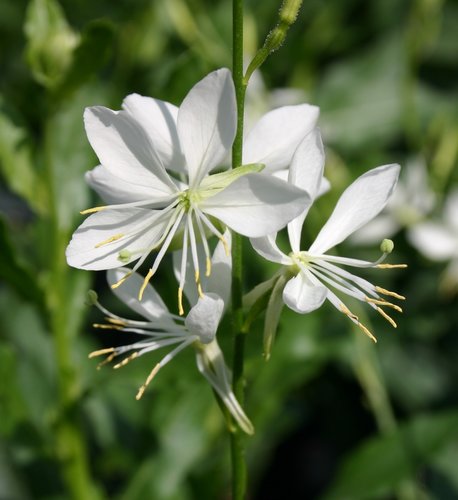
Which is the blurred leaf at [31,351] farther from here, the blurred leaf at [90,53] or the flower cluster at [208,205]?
the flower cluster at [208,205]

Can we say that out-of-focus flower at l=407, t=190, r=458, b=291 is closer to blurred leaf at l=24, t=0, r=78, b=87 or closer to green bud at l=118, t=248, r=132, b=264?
blurred leaf at l=24, t=0, r=78, b=87

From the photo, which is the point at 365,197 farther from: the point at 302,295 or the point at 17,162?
the point at 17,162

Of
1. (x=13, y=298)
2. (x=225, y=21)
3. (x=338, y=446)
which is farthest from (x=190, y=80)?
(x=338, y=446)

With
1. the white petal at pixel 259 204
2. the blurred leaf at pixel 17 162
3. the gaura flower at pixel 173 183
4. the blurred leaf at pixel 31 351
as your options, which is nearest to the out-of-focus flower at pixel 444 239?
the blurred leaf at pixel 31 351

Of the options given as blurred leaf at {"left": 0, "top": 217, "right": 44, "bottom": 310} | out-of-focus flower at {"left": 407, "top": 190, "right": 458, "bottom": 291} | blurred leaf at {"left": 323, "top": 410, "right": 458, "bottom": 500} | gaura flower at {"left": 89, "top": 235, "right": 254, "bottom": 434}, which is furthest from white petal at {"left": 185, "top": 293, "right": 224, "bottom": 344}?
out-of-focus flower at {"left": 407, "top": 190, "right": 458, "bottom": 291}

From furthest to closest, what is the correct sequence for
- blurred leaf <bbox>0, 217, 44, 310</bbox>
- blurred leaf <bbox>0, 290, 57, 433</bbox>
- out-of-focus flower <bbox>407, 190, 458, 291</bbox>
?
out-of-focus flower <bbox>407, 190, 458, 291</bbox> → blurred leaf <bbox>0, 290, 57, 433</bbox> → blurred leaf <bbox>0, 217, 44, 310</bbox>
